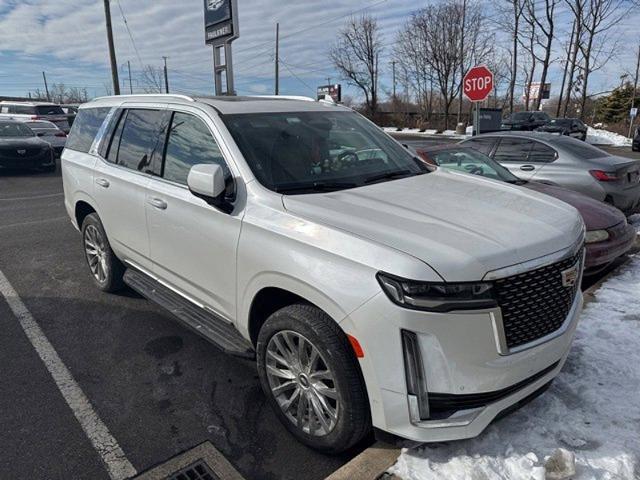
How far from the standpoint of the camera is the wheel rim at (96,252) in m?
4.80

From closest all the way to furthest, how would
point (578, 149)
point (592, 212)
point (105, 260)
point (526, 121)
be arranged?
point (105, 260) < point (592, 212) < point (578, 149) < point (526, 121)

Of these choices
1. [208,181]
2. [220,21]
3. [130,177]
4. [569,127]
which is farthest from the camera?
[569,127]

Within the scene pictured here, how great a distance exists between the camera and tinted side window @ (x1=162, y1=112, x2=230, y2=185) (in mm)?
3240

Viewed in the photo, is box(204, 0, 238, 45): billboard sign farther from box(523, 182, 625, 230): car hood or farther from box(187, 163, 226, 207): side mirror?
box(187, 163, 226, 207): side mirror

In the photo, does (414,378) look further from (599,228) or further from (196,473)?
(599,228)

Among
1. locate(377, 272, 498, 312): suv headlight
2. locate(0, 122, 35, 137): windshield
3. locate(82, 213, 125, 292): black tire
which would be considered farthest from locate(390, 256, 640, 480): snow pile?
locate(0, 122, 35, 137): windshield

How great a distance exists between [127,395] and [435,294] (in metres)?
2.30

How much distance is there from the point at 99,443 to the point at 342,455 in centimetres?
140

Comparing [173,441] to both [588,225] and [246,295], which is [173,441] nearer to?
[246,295]

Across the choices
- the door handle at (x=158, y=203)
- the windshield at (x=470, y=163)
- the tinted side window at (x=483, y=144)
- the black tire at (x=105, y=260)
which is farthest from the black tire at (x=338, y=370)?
the tinted side window at (x=483, y=144)

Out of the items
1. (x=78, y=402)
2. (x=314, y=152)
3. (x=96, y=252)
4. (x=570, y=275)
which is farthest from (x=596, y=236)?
(x=96, y=252)

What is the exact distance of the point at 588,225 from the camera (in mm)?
4945

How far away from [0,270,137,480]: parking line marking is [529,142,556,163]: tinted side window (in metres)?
7.17

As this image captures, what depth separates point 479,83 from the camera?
1107 centimetres
